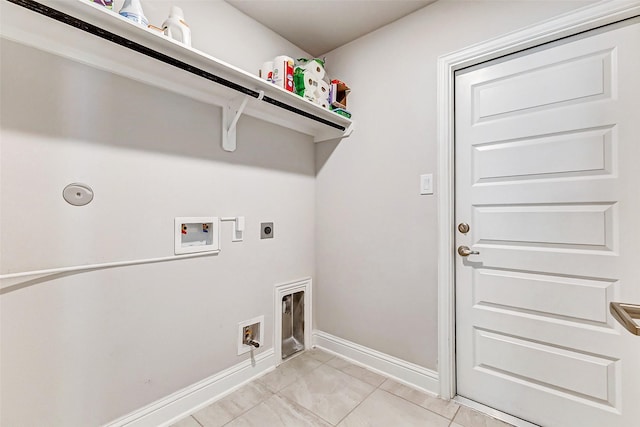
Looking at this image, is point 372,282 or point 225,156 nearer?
point 225,156

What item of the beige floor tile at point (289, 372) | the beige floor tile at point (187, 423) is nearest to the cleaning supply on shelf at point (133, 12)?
the beige floor tile at point (187, 423)

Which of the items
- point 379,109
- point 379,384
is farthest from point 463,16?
point 379,384

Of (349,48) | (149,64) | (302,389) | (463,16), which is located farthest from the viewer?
(349,48)

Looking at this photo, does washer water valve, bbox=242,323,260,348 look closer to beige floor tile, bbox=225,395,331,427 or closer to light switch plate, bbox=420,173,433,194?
beige floor tile, bbox=225,395,331,427

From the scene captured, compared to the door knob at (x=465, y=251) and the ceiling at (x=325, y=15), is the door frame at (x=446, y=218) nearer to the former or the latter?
the door knob at (x=465, y=251)

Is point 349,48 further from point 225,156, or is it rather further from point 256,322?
point 256,322

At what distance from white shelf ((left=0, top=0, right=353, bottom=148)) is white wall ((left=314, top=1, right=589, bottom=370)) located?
0.49 m

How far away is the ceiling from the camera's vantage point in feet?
5.48

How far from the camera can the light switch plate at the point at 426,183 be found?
5.41 ft

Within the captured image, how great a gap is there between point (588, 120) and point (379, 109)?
1.07 metres

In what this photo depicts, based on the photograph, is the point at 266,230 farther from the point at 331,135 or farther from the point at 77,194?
the point at 77,194

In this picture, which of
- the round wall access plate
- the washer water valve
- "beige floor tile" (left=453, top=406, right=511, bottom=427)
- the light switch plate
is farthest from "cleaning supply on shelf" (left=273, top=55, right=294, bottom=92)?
"beige floor tile" (left=453, top=406, right=511, bottom=427)

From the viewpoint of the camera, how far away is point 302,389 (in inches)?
65.0

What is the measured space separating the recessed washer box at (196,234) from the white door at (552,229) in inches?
56.3
